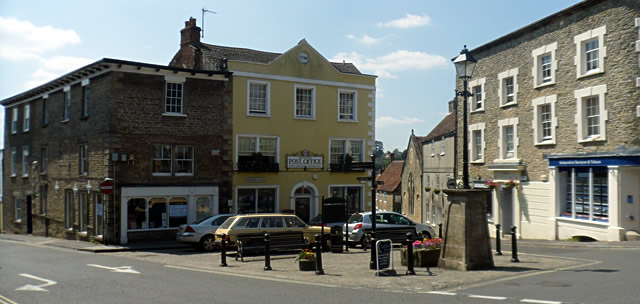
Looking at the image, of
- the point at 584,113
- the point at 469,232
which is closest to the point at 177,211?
the point at 469,232

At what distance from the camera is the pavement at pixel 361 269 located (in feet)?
41.4

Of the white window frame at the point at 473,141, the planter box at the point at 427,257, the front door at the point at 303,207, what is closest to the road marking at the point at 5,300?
the planter box at the point at 427,257

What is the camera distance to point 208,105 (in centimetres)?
2764

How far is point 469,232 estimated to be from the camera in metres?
14.0

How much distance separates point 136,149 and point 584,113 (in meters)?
20.4

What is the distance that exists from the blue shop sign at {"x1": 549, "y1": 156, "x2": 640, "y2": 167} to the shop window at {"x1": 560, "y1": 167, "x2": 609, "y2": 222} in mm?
322

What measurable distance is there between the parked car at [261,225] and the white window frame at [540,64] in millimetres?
13794

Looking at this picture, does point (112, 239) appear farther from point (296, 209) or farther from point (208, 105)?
point (296, 209)

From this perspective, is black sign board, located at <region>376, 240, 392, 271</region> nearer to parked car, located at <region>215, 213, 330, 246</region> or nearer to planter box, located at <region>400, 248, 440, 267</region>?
planter box, located at <region>400, 248, 440, 267</region>

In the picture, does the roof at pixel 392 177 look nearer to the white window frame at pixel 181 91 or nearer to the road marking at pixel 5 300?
the white window frame at pixel 181 91

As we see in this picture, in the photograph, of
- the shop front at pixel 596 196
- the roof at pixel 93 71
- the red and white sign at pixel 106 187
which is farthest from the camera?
the roof at pixel 93 71

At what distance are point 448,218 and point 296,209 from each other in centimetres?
1662

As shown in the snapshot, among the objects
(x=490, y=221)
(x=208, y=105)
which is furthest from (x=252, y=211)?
(x=490, y=221)

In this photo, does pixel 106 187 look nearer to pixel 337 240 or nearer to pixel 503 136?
pixel 337 240
